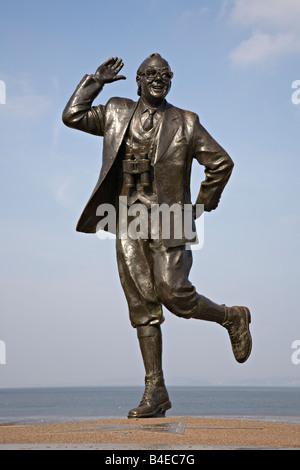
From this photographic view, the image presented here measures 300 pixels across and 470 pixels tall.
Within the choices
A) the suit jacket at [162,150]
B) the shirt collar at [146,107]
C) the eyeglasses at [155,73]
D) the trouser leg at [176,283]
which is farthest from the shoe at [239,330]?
the eyeglasses at [155,73]

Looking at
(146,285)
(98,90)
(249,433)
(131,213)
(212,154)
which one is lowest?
(249,433)

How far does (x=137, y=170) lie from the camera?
648 cm

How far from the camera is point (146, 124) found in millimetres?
6625

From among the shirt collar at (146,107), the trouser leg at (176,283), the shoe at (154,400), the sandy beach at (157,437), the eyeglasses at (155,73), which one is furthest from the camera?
the shirt collar at (146,107)

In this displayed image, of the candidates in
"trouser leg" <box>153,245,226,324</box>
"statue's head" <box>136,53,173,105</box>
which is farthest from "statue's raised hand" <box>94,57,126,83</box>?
"trouser leg" <box>153,245,226,324</box>

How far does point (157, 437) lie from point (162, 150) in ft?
9.93

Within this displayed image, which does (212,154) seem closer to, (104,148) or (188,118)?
(188,118)

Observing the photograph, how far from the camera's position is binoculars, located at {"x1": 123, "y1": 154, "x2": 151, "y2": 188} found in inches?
255

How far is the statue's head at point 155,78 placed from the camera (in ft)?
21.6

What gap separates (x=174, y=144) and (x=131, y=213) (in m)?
0.76

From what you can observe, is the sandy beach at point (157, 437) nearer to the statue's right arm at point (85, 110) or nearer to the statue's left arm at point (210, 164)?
the statue's left arm at point (210, 164)

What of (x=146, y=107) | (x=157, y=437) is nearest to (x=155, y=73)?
(x=146, y=107)

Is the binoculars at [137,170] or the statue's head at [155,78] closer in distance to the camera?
the binoculars at [137,170]
